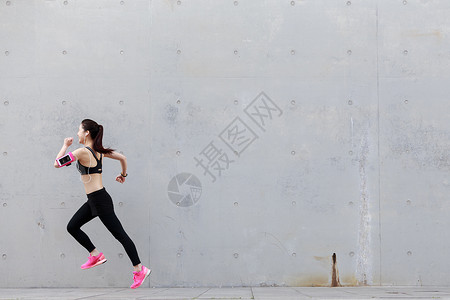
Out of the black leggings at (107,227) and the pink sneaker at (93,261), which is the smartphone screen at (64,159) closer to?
the black leggings at (107,227)

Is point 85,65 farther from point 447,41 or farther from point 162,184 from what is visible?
point 447,41

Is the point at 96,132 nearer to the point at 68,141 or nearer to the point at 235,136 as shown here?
the point at 68,141

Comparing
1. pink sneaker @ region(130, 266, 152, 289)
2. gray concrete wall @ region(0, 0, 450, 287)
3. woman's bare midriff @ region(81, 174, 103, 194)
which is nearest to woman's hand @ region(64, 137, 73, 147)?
woman's bare midriff @ region(81, 174, 103, 194)

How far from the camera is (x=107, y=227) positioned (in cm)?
557

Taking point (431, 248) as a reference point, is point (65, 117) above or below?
above

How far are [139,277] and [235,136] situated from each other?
1.85 meters

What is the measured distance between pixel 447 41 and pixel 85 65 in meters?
4.12

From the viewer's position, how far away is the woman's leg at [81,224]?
18.2ft

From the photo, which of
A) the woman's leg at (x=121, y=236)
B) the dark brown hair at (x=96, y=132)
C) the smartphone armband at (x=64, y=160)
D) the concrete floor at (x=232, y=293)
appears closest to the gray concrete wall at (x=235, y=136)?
the concrete floor at (x=232, y=293)

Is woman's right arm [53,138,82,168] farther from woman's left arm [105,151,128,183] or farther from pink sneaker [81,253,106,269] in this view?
pink sneaker [81,253,106,269]

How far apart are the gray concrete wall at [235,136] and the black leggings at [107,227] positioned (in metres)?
0.45

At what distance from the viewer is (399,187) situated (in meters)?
6.04

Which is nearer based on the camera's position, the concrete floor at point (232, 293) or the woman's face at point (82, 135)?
the concrete floor at point (232, 293)

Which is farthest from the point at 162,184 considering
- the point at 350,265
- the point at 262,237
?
the point at 350,265
